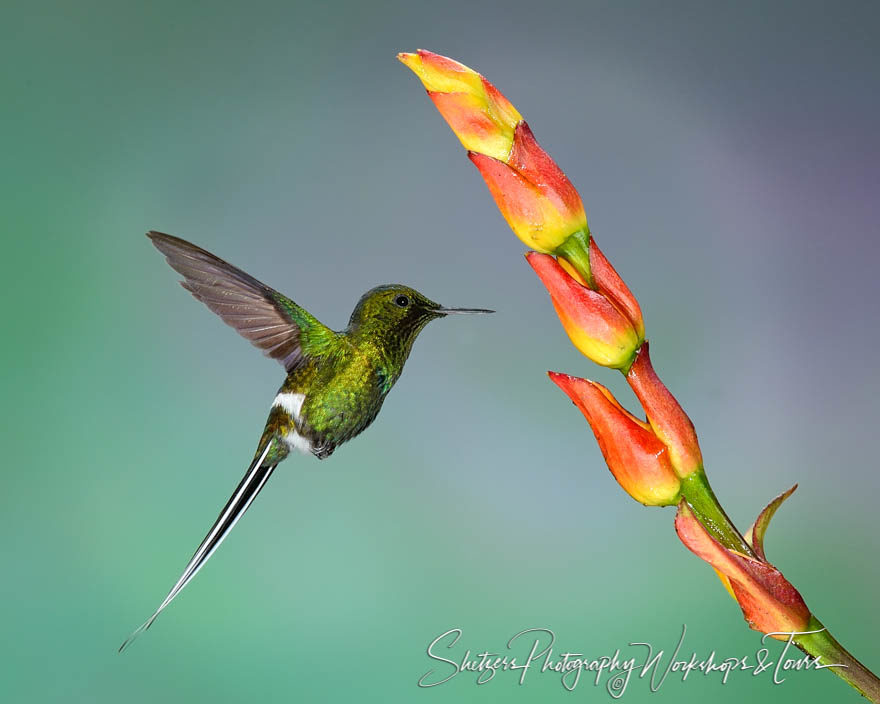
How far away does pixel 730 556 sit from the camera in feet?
0.97

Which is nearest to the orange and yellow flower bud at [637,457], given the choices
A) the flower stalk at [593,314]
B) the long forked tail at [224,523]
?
the flower stalk at [593,314]

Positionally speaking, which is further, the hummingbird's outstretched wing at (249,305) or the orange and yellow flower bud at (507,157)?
the hummingbird's outstretched wing at (249,305)

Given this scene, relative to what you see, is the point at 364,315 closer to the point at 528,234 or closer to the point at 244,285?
the point at 244,285

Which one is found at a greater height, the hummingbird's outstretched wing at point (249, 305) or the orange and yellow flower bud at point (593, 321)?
the hummingbird's outstretched wing at point (249, 305)

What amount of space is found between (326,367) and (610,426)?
0.84 ft

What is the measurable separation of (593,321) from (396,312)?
0.20m

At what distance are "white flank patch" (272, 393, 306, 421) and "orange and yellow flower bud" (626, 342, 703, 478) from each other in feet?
0.90

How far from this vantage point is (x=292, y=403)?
1.78 ft

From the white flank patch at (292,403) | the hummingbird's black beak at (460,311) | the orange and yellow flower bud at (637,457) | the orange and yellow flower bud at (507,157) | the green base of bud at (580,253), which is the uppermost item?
the orange and yellow flower bud at (507,157)

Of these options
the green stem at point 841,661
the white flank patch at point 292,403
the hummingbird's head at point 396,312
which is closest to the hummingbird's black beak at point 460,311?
the hummingbird's head at point 396,312

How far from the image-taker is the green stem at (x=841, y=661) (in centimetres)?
29

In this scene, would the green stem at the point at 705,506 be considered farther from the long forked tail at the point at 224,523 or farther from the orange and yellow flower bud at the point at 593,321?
the long forked tail at the point at 224,523

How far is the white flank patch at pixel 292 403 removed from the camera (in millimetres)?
539

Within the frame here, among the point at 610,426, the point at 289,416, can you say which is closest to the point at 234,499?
the point at 289,416
